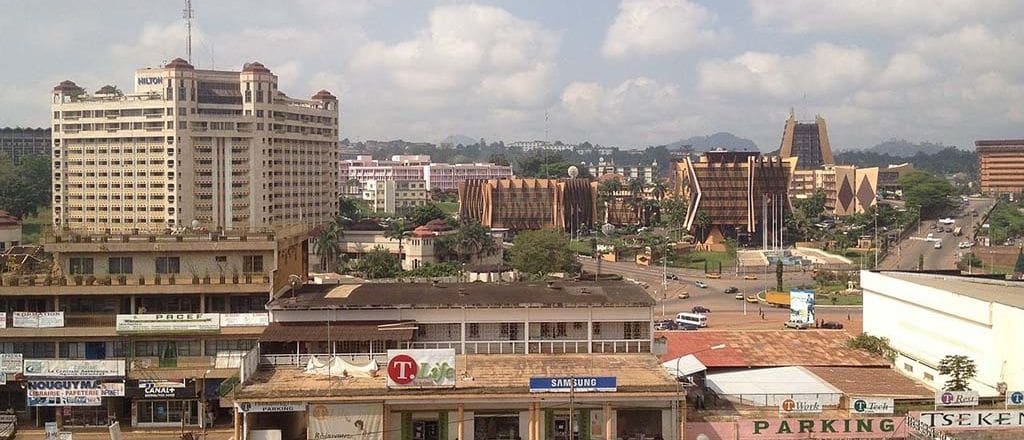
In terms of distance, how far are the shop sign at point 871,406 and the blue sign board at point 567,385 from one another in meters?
7.37

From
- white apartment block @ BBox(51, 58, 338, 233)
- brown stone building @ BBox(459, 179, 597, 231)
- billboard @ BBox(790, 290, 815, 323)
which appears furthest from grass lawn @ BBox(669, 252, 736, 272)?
white apartment block @ BBox(51, 58, 338, 233)

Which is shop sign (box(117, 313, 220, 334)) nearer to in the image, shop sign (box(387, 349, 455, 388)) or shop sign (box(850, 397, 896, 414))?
shop sign (box(387, 349, 455, 388))

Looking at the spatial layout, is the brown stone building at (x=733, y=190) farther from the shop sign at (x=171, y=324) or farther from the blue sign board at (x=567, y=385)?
the blue sign board at (x=567, y=385)

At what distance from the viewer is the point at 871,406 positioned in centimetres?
2833

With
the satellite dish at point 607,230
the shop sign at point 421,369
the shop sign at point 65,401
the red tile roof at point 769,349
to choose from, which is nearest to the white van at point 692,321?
the red tile roof at point 769,349

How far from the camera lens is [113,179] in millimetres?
108438

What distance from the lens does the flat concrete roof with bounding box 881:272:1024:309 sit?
35.0 m

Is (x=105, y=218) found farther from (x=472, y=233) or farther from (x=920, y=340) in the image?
(x=920, y=340)

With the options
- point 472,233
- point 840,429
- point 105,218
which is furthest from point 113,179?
point 840,429

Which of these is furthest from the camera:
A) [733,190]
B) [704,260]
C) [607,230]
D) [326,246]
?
[607,230]

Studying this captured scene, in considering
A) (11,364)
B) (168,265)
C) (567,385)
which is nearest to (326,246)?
(168,265)

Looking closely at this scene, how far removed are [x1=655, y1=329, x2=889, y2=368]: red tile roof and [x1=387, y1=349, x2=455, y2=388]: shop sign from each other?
11582 mm

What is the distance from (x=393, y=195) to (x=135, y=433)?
150227 mm

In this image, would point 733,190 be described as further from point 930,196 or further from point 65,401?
point 65,401
